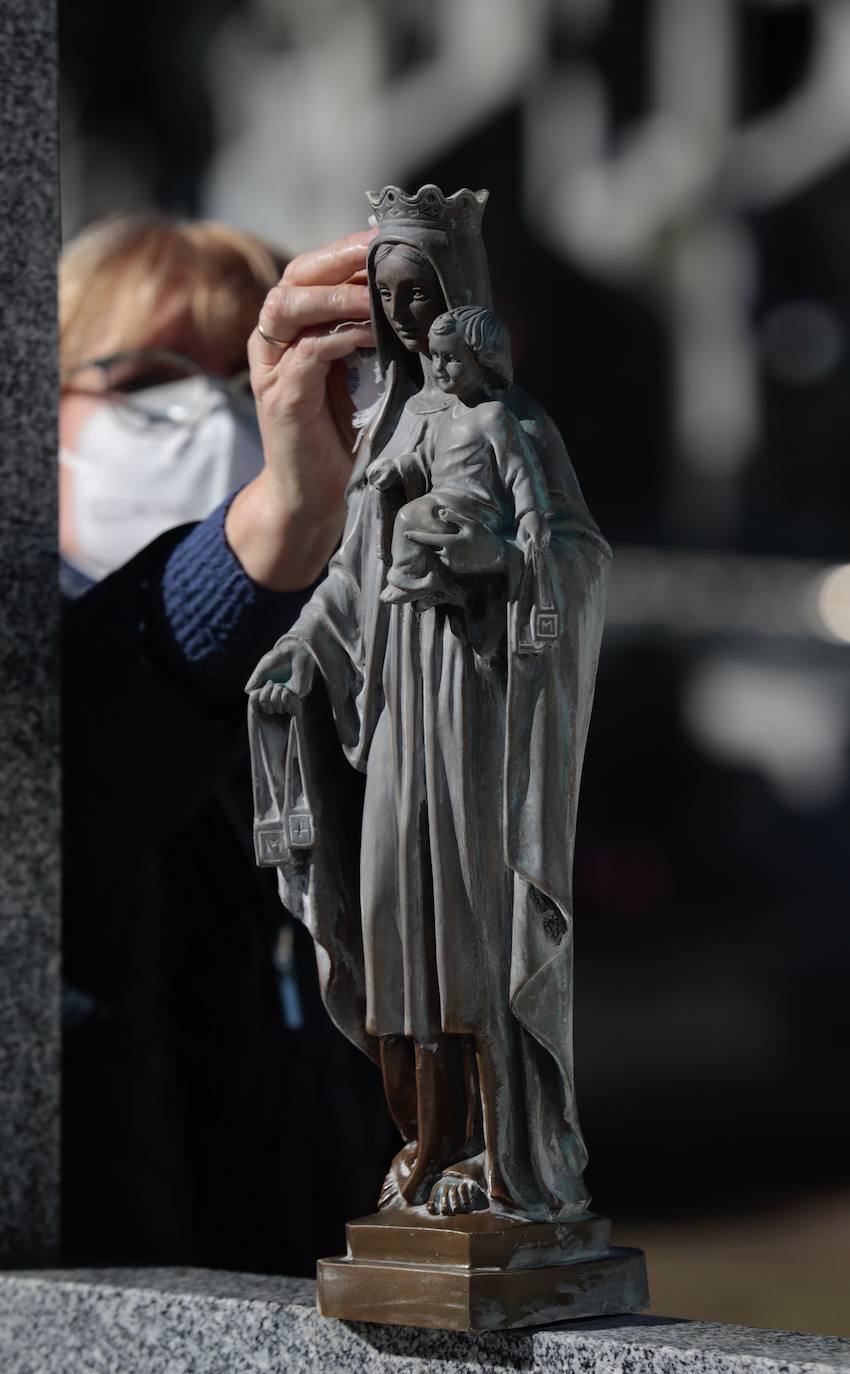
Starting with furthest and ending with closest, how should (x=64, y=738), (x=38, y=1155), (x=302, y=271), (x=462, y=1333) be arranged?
(x=64, y=738) < (x=38, y=1155) < (x=302, y=271) < (x=462, y=1333)

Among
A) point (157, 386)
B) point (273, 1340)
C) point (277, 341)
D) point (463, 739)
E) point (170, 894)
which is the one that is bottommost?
point (273, 1340)

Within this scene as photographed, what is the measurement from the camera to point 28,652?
2.30 meters

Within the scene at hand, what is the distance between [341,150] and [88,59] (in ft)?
2.54

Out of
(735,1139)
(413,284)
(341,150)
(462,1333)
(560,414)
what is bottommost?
(735,1139)

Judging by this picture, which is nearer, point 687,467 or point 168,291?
point 168,291

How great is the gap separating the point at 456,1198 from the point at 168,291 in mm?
1523

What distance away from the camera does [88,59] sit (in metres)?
6.05

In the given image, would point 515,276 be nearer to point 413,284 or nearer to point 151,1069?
point 151,1069

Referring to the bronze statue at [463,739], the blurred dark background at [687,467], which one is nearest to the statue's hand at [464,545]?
the bronze statue at [463,739]

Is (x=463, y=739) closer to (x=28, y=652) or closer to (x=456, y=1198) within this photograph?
(x=456, y=1198)

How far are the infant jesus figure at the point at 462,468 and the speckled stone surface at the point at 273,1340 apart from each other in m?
0.57

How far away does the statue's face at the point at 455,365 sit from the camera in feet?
5.41

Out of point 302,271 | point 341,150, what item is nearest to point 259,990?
point 302,271

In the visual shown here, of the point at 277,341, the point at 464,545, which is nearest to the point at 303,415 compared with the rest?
the point at 277,341
